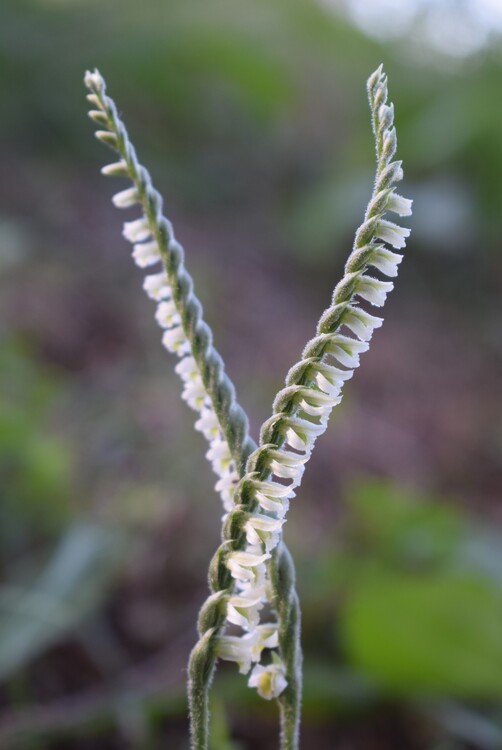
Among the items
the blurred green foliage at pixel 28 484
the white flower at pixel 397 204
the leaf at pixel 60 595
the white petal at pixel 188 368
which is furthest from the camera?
the blurred green foliage at pixel 28 484

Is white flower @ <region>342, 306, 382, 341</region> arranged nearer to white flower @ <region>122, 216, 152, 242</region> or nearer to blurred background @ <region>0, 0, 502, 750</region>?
white flower @ <region>122, 216, 152, 242</region>

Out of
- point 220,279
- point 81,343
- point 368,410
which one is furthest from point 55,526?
point 220,279

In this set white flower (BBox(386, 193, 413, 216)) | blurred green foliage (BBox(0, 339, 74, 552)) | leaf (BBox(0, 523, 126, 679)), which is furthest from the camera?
blurred green foliage (BBox(0, 339, 74, 552))

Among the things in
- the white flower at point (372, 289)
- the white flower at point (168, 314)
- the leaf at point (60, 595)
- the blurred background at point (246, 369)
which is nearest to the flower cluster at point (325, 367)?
the white flower at point (372, 289)

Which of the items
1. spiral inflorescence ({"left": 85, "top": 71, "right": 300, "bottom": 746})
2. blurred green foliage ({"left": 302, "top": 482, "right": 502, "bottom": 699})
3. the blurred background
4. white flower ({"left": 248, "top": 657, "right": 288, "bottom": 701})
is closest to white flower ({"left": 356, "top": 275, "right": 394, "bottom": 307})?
spiral inflorescence ({"left": 85, "top": 71, "right": 300, "bottom": 746})

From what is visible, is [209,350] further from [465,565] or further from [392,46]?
[392,46]

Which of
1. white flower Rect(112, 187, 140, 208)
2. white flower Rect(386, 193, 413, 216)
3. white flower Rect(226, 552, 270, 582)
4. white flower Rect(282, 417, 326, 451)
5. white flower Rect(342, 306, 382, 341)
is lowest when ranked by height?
white flower Rect(226, 552, 270, 582)

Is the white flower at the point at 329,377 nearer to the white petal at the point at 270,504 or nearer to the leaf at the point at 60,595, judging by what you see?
the white petal at the point at 270,504
